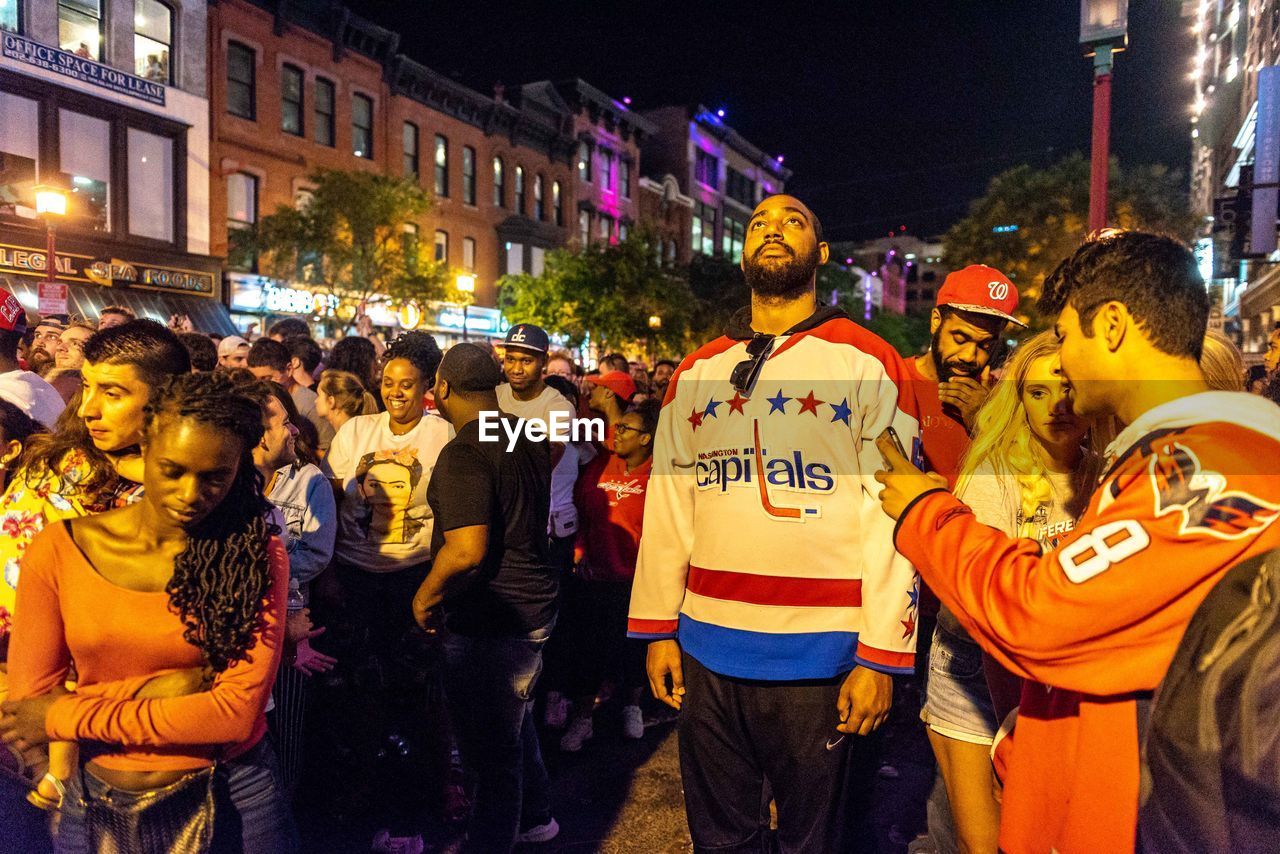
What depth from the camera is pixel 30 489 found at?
2471 mm

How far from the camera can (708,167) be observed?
49.1 m

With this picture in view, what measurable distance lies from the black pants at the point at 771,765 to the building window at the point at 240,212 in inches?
866

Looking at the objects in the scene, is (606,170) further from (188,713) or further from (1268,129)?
(188,713)

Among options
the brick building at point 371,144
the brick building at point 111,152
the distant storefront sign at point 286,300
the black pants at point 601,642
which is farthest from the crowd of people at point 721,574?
the distant storefront sign at point 286,300

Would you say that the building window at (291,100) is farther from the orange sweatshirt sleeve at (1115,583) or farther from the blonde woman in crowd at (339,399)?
the orange sweatshirt sleeve at (1115,583)

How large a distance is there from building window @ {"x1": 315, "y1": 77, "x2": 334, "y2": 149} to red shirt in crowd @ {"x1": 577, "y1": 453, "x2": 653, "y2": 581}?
74.1 ft

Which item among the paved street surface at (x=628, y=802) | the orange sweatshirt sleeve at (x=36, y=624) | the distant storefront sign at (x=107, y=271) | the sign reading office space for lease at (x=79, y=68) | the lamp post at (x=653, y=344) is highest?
the sign reading office space for lease at (x=79, y=68)

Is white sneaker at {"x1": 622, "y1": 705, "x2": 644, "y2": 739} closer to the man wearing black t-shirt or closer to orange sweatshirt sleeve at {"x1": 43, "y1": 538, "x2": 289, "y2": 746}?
the man wearing black t-shirt

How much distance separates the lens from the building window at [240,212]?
70.3 ft

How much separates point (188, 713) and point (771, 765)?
1.72m

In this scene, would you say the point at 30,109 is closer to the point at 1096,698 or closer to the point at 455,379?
the point at 455,379

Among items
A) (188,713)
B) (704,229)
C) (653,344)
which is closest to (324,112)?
(653,344)

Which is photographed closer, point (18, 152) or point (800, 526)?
point (800, 526)

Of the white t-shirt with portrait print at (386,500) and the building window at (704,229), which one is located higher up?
the building window at (704,229)
